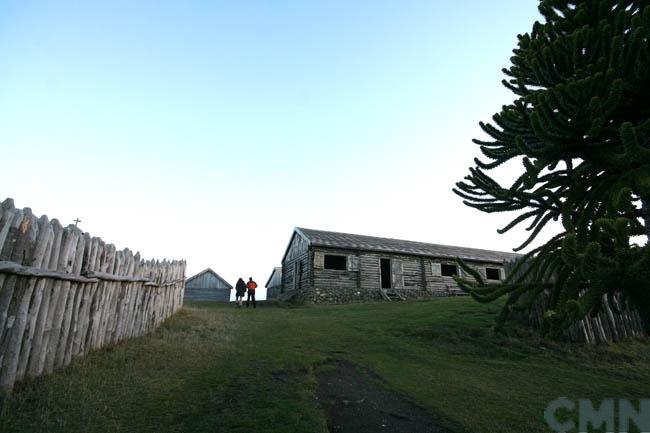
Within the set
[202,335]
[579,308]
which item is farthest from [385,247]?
[579,308]

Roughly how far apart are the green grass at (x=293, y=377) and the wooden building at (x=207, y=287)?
2446 centimetres

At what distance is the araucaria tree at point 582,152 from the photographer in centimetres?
304

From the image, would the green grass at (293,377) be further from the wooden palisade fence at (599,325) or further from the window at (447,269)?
the window at (447,269)

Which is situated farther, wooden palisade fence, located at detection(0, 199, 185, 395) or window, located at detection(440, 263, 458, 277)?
window, located at detection(440, 263, 458, 277)

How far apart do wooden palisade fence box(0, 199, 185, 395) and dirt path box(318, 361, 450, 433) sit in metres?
3.49

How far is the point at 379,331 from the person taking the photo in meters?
10.1

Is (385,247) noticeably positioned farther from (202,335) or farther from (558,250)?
(558,250)

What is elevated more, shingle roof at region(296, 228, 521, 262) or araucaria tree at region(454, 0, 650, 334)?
shingle roof at region(296, 228, 521, 262)

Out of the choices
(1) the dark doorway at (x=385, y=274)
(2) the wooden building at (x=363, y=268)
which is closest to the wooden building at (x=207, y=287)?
(2) the wooden building at (x=363, y=268)

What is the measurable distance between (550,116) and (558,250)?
5.30ft

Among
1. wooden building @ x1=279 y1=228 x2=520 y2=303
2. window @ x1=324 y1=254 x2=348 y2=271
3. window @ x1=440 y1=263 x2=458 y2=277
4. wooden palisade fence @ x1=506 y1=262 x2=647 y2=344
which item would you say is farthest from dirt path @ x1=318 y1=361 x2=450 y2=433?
window @ x1=440 y1=263 x2=458 y2=277

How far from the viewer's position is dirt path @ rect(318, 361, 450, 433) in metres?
3.69

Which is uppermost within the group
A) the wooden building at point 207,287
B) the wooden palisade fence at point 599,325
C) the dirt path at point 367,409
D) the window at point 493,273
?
the window at point 493,273

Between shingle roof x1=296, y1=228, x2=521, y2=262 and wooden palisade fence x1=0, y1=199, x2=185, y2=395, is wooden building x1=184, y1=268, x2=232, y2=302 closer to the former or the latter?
shingle roof x1=296, y1=228, x2=521, y2=262
